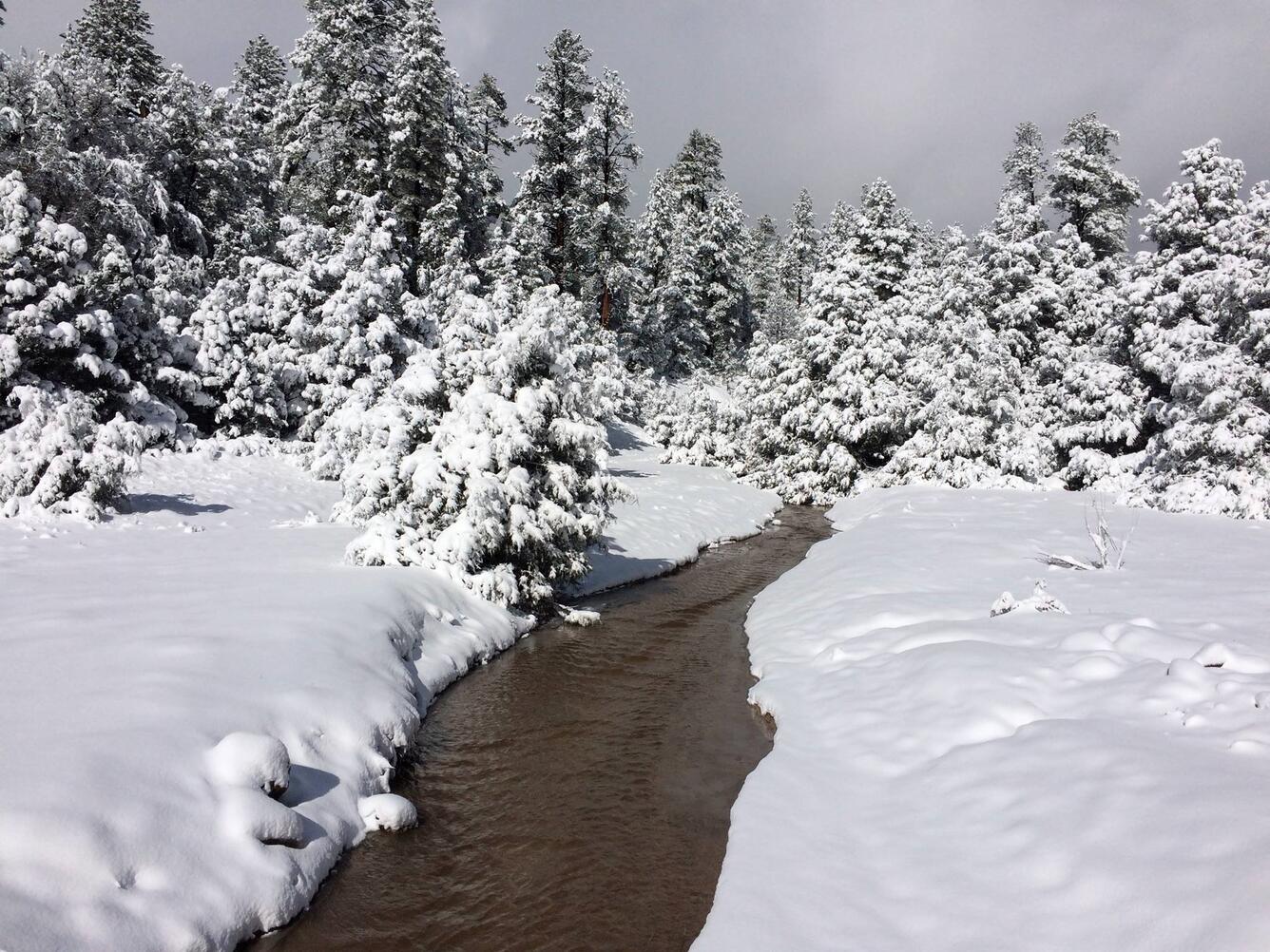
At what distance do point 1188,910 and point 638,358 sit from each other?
147 ft

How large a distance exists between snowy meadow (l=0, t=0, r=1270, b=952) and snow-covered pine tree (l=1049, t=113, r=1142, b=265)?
0.22 meters

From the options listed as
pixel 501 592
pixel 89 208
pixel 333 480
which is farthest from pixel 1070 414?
pixel 89 208

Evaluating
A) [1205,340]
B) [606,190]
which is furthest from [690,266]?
[1205,340]

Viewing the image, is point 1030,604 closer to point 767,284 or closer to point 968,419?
point 968,419

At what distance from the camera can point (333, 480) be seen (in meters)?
20.6

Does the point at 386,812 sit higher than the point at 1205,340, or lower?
lower

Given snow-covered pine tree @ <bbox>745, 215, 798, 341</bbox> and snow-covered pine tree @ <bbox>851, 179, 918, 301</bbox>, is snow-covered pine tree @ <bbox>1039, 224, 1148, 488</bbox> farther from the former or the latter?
snow-covered pine tree @ <bbox>745, 215, 798, 341</bbox>

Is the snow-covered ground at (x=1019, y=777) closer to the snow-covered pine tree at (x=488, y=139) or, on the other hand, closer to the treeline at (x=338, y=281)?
the treeline at (x=338, y=281)

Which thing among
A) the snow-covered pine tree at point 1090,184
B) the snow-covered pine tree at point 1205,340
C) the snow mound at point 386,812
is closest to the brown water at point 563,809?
the snow mound at point 386,812

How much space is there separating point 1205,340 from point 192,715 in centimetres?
2537

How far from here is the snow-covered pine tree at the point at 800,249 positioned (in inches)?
2785

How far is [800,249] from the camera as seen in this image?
235 ft

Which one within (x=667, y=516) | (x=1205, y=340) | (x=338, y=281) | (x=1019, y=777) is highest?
(x=338, y=281)

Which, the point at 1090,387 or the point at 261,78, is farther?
the point at 261,78
